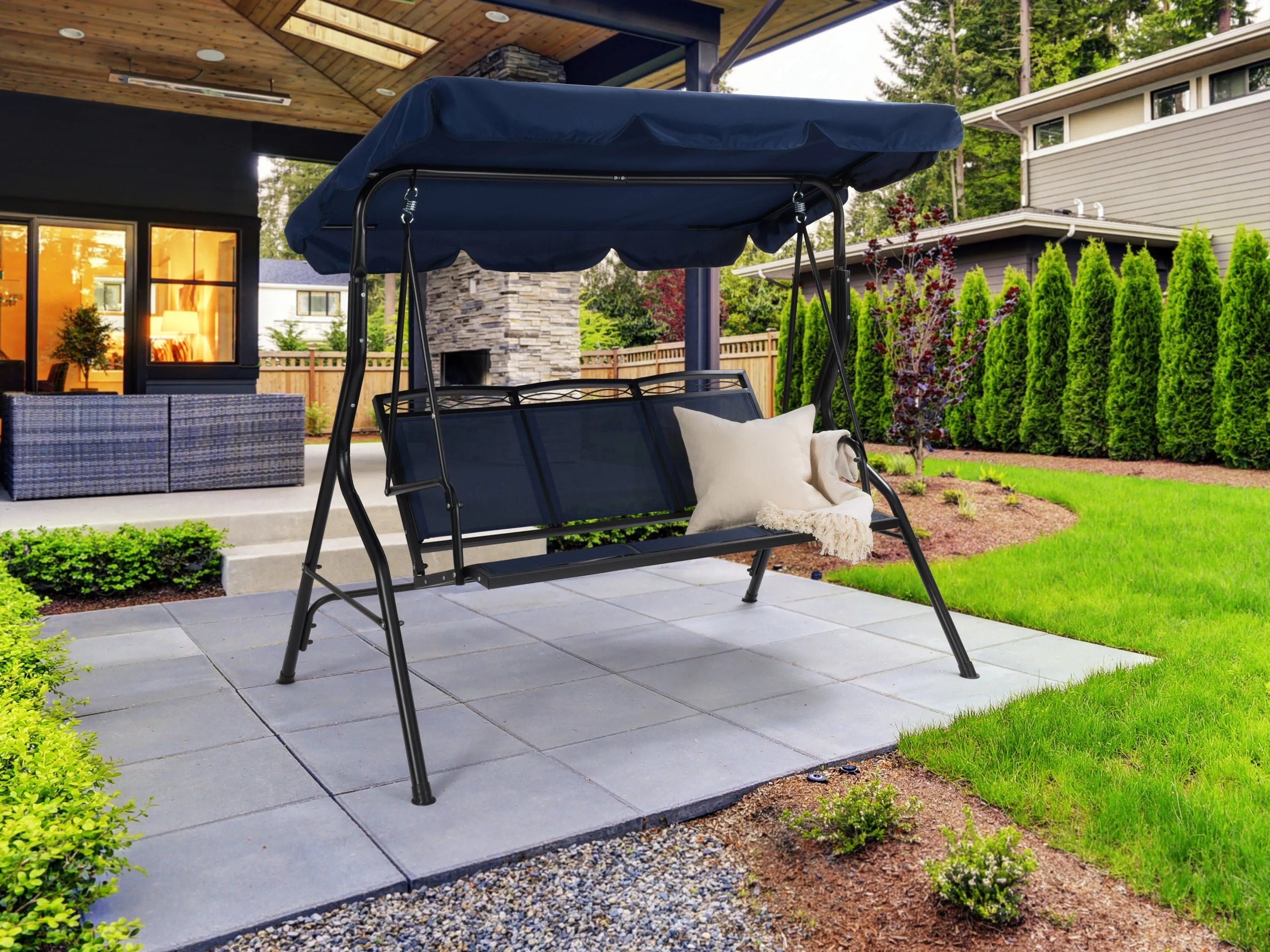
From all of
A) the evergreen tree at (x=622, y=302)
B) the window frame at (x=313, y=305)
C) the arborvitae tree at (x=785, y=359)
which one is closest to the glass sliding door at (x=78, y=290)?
the arborvitae tree at (x=785, y=359)

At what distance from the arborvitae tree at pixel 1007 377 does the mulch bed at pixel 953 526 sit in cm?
386

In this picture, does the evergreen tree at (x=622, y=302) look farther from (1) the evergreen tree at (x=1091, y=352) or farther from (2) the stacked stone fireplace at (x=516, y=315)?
(2) the stacked stone fireplace at (x=516, y=315)

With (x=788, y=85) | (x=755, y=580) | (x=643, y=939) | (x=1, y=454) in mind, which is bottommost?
(x=643, y=939)

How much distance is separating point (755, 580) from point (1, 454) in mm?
5192

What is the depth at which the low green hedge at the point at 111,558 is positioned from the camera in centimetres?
441

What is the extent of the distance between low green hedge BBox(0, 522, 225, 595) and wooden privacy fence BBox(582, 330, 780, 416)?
7.46 m

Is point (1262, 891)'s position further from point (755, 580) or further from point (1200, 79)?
point (1200, 79)

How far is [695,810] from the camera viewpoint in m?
2.35

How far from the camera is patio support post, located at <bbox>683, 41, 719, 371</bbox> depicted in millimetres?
6402

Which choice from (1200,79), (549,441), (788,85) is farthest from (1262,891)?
(788,85)

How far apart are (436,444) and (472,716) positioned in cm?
90

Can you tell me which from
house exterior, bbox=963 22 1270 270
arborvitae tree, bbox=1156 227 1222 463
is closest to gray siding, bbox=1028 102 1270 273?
house exterior, bbox=963 22 1270 270

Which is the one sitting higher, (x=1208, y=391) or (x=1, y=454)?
(x=1208, y=391)

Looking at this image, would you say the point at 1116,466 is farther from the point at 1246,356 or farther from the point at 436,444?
the point at 436,444
